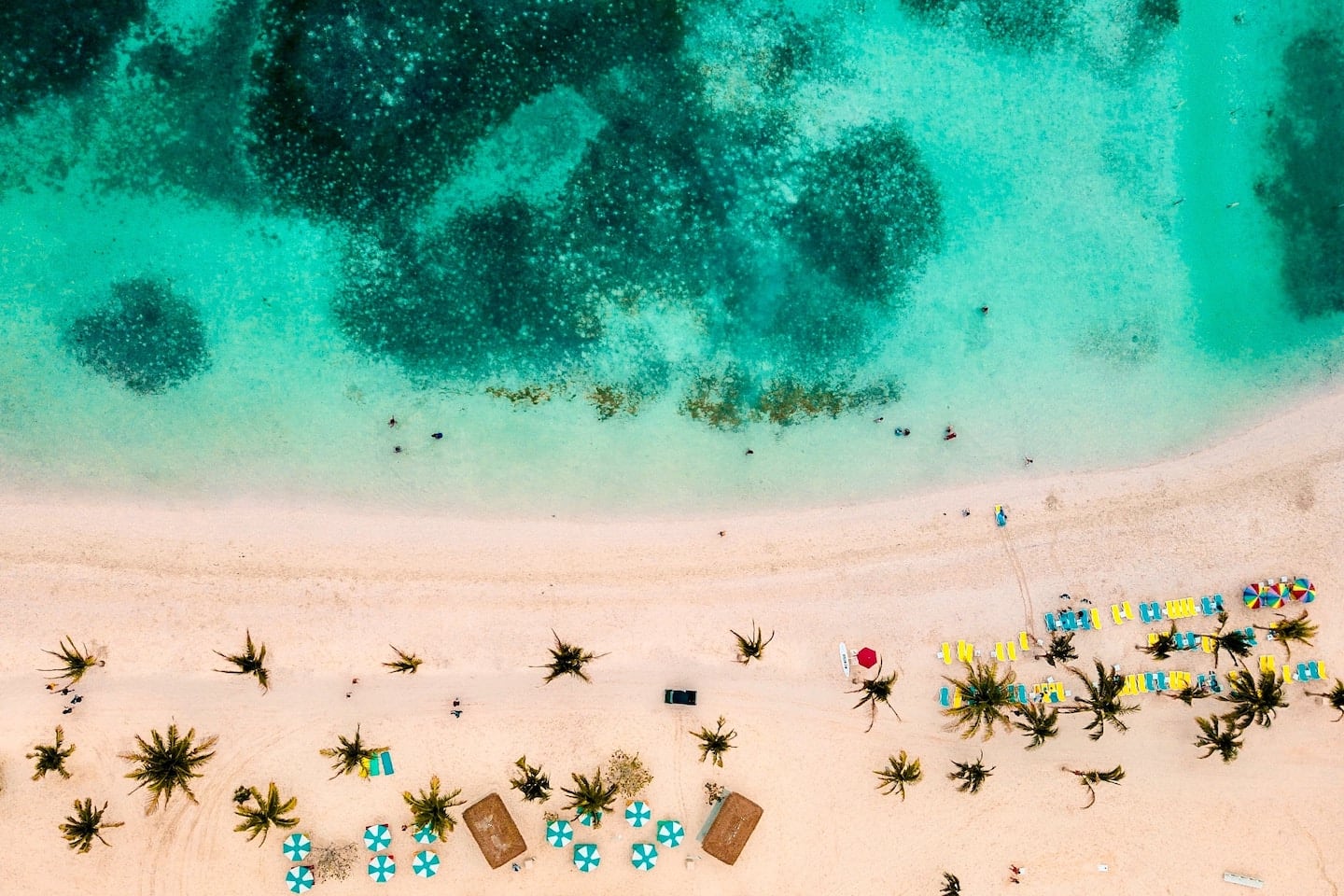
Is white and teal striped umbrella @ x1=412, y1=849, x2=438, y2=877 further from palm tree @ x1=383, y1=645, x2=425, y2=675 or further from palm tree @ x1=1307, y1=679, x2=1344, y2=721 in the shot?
palm tree @ x1=1307, y1=679, x2=1344, y2=721

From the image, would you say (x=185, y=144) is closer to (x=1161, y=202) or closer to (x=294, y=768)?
(x=294, y=768)

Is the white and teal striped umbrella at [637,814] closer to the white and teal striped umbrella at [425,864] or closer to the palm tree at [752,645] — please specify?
the palm tree at [752,645]

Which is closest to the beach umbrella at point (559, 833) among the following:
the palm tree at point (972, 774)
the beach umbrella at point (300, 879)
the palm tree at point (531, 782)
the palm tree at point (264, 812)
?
the palm tree at point (531, 782)

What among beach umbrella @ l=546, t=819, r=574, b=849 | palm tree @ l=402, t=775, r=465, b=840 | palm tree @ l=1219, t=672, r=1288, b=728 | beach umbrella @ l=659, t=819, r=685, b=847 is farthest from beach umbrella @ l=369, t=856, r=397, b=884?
palm tree @ l=1219, t=672, r=1288, b=728

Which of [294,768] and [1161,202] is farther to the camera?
[1161,202]

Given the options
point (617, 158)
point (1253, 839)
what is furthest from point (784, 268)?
point (1253, 839)

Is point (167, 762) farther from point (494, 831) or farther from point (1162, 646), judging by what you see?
point (1162, 646)

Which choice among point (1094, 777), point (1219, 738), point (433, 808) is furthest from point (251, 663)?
point (1219, 738)
